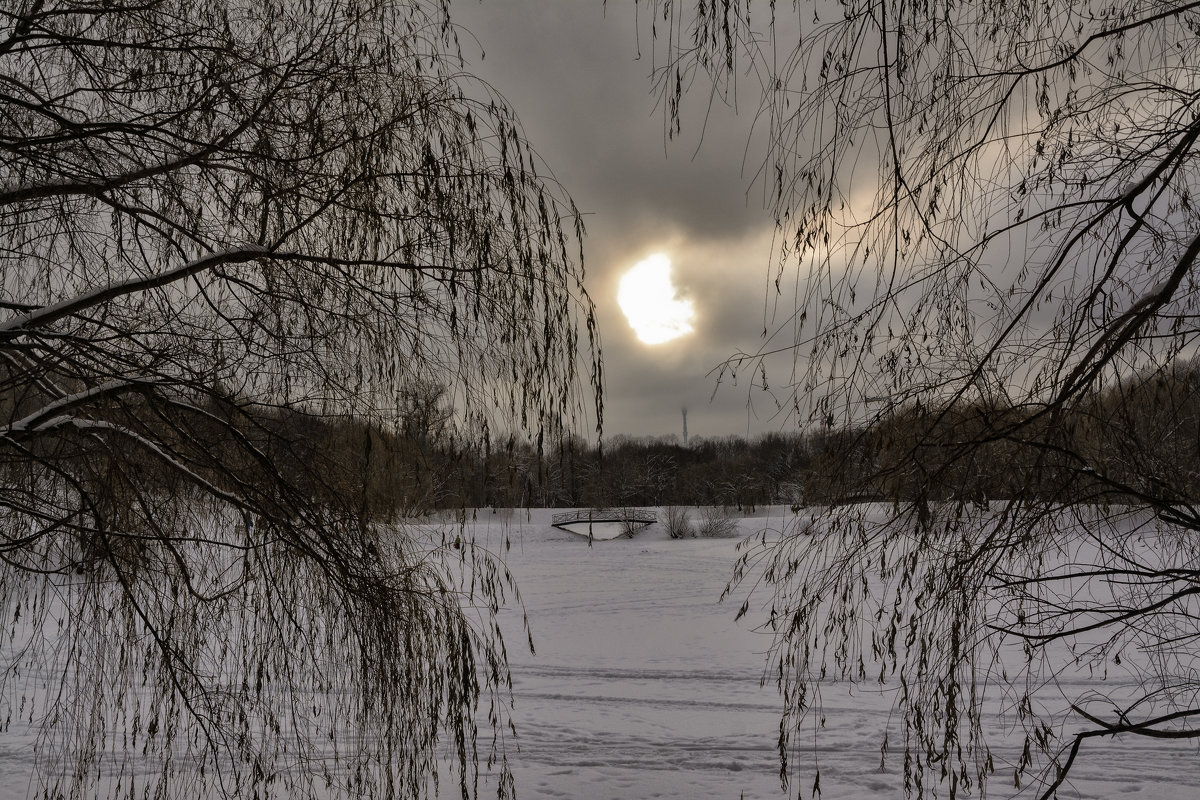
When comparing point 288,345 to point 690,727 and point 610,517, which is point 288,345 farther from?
point 610,517

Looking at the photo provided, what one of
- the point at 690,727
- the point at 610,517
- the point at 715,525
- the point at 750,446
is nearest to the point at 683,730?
the point at 690,727

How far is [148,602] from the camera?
2.41 m

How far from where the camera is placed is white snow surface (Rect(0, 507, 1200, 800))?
5.60 m

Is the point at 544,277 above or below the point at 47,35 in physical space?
below

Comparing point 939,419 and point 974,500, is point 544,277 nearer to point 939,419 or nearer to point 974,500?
point 939,419

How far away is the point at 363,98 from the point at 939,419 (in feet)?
6.14

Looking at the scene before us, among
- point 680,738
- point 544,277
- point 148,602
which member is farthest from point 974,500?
point 680,738

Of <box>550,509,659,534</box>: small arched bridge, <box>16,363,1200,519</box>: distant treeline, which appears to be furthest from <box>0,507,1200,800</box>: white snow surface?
<box>550,509,659,534</box>: small arched bridge

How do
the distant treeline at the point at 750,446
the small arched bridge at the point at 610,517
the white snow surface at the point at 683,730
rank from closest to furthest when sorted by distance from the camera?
1. the distant treeline at the point at 750,446
2. the white snow surface at the point at 683,730
3. the small arched bridge at the point at 610,517

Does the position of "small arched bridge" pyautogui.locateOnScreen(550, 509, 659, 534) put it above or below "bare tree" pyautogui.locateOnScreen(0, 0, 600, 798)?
below

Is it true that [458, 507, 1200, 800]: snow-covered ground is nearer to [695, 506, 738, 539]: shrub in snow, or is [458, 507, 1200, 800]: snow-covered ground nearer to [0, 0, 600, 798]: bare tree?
[0, 0, 600, 798]: bare tree

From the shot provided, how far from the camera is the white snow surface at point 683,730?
5.60m

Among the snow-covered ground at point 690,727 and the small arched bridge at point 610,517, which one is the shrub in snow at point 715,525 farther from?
the snow-covered ground at point 690,727

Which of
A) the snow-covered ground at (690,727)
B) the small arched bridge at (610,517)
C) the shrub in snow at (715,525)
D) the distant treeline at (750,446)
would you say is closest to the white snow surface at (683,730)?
the snow-covered ground at (690,727)
